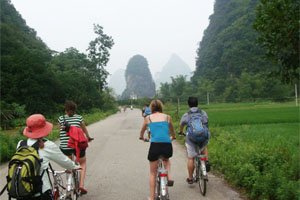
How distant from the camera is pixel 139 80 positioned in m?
190

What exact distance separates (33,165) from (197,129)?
2.83 m

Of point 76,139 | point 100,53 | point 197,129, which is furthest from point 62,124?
point 100,53

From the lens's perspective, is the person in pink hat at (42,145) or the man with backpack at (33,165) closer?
the man with backpack at (33,165)

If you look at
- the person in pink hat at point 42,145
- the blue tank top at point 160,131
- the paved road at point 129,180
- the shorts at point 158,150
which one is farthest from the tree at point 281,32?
the person in pink hat at point 42,145

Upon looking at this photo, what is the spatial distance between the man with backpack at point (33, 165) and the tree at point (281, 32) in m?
3.36

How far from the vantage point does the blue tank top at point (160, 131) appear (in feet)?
12.5

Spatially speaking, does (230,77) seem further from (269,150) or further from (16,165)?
(16,165)

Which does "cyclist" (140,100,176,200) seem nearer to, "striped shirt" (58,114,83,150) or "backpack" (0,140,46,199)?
"striped shirt" (58,114,83,150)

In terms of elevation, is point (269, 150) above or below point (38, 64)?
below

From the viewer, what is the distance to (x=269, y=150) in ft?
18.6

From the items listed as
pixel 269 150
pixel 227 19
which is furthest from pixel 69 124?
pixel 227 19

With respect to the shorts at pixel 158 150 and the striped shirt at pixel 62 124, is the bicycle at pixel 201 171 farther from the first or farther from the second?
the striped shirt at pixel 62 124

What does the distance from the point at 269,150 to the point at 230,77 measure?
66669mm

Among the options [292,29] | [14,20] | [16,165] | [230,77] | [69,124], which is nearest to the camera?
[16,165]
